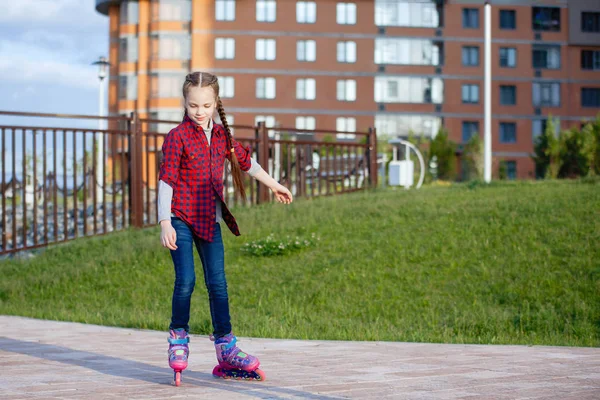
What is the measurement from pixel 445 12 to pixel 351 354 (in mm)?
55076

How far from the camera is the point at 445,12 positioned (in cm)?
5862

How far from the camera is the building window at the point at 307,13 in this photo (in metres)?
57.2

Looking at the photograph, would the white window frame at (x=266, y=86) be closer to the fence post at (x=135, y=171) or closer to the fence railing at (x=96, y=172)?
the fence railing at (x=96, y=172)

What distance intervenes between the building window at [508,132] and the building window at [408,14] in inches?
320

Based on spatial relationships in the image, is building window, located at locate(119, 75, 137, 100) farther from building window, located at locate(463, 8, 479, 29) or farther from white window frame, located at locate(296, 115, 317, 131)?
building window, located at locate(463, 8, 479, 29)

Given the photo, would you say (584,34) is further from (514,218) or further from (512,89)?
(514,218)

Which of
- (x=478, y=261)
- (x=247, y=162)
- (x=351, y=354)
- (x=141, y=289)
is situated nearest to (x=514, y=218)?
(x=478, y=261)

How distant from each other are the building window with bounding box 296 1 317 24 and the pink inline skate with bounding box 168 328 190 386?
53.7 metres

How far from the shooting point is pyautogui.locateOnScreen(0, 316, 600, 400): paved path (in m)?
4.43

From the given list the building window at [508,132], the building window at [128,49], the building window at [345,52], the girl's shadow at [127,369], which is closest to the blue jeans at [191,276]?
the girl's shadow at [127,369]

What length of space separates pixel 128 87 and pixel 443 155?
68.5 ft

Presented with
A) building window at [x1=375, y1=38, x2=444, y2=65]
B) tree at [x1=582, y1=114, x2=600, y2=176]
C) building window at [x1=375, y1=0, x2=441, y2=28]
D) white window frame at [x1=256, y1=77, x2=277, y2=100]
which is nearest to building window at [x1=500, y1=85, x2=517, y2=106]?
building window at [x1=375, y1=38, x2=444, y2=65]

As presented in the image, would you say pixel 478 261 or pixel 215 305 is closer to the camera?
pixel 215 305

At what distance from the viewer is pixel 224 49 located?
186 feet
